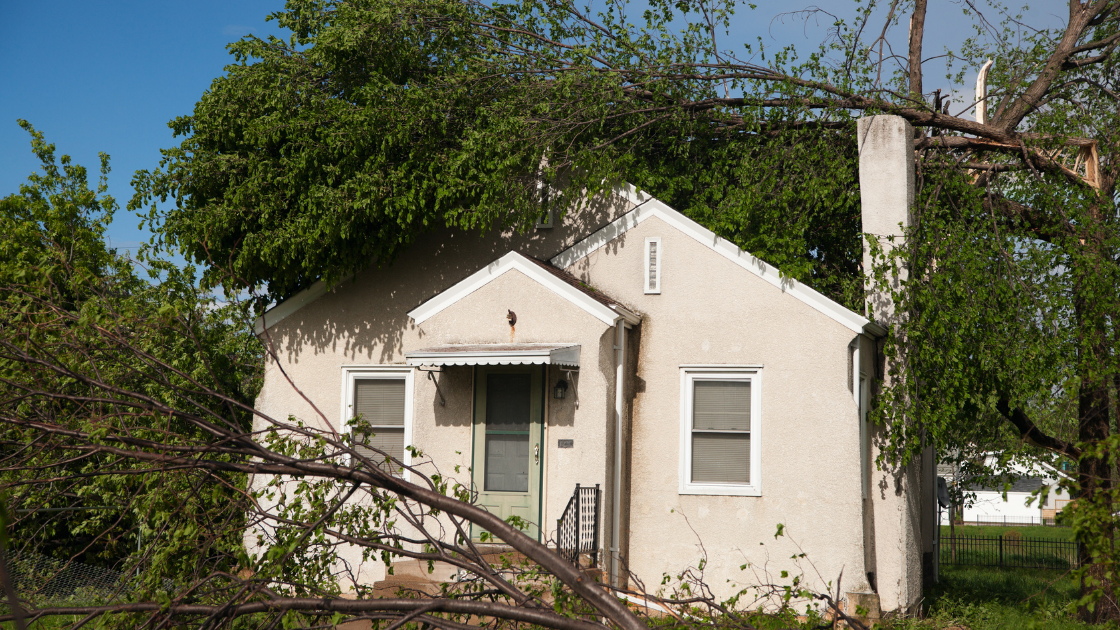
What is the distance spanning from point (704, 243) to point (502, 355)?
9.48 feet

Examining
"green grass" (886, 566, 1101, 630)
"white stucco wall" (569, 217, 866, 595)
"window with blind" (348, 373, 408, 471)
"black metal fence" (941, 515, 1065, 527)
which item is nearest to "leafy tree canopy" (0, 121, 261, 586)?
"window with blind" (348, 373, 408, 471)

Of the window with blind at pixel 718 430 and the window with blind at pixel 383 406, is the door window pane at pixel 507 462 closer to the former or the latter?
the window with blind at pixel 383 406

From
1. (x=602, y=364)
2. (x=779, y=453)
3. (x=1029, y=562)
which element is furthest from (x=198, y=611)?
(x=1029, y=562)

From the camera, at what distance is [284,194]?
10.7m

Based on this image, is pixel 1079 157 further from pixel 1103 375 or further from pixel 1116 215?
pixel 1103 375

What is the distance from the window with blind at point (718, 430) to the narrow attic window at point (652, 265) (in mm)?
1164

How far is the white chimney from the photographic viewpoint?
33.2 feet

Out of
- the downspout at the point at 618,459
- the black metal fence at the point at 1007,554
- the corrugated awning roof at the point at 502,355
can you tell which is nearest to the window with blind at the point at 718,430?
the downspout at the point at 618,459

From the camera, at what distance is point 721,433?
9.88m

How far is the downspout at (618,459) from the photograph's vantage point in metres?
9.42

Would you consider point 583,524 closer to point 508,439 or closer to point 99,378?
point 508,439

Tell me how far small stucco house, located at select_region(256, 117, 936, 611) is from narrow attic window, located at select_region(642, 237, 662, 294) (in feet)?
0.06

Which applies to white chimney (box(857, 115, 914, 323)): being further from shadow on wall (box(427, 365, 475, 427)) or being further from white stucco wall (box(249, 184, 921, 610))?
shadow on wall (box(427, 365, 475, 427))

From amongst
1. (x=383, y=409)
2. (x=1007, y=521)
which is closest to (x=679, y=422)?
(x=383, y=409)
